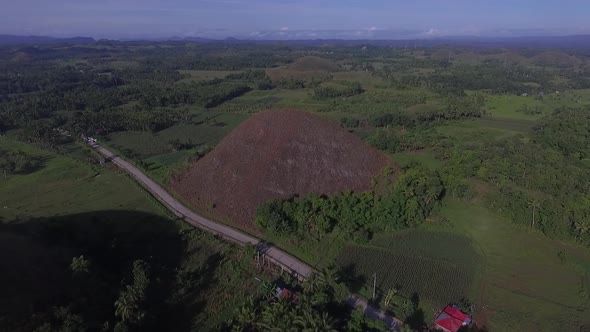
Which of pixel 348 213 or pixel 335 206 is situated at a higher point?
pixel 335 206

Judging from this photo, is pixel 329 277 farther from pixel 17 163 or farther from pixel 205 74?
pixel 205 74

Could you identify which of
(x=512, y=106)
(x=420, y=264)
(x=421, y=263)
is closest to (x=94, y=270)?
(x=420, y=264)

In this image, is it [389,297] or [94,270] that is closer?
[389,297]

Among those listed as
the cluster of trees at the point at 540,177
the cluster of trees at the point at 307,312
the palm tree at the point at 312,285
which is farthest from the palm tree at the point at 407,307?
the cluster of trees at the point at 540,177

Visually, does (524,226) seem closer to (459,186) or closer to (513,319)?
(459,186)

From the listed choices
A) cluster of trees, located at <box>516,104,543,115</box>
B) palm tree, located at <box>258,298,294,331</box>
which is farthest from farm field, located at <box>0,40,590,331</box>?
cluster of trees, located at <box>516,104,543,115</box>

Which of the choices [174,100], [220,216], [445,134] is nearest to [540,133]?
[445,134]
